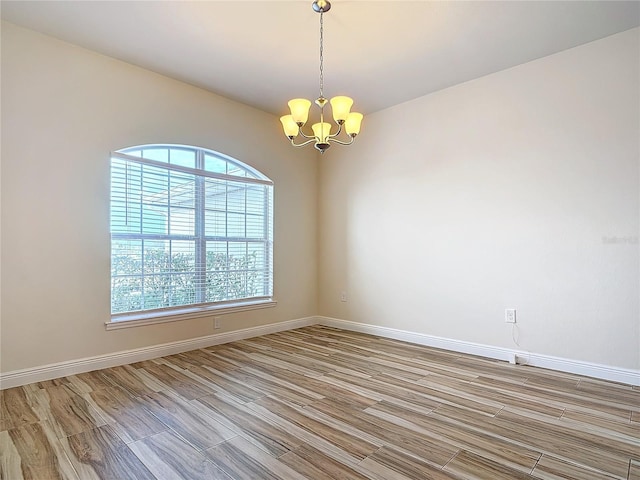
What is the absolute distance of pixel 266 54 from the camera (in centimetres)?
319

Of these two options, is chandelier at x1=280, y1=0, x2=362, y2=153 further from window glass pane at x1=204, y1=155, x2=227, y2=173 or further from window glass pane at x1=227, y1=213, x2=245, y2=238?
window glass pane at x1=227, y1=213, x2=245, y2=238

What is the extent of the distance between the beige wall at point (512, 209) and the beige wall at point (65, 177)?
2.27 m

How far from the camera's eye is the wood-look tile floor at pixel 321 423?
5.82 feet

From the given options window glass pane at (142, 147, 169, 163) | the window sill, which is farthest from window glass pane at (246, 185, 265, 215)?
the window sill

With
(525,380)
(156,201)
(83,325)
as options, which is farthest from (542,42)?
(83,325)

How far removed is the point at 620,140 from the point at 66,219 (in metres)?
4.60

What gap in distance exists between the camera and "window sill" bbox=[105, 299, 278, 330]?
11.0ft

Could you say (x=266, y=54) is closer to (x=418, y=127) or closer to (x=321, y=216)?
(x=418, y=127)

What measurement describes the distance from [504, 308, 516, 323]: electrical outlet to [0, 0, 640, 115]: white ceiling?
2.32 meters

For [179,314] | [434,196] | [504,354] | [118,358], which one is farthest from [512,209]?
[118,358]

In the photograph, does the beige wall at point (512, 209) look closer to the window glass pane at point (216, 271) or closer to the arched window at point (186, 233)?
the arched window at point (186, 233)

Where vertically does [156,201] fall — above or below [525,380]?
above

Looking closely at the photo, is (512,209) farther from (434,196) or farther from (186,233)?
(186,233)

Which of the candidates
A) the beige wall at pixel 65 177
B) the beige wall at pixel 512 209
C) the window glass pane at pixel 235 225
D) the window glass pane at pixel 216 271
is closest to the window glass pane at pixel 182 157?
the beige wall at pixel 65 177
